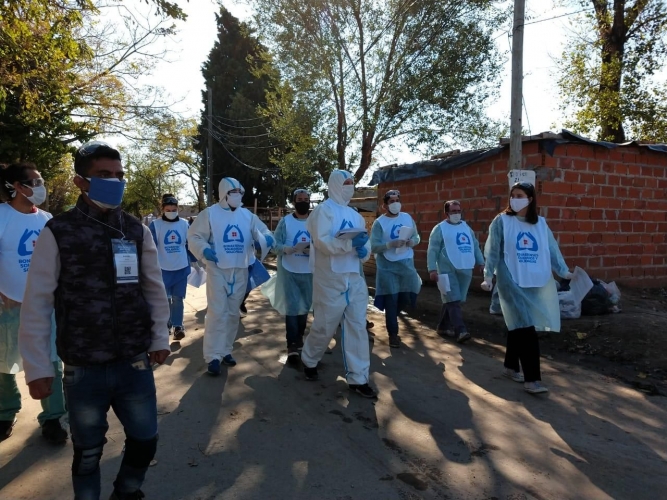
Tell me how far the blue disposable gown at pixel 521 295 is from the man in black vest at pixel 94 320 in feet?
11.4

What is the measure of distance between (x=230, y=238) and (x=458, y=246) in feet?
10.7

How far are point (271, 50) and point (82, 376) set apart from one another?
15.3 m

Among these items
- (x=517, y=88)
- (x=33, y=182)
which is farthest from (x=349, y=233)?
(x=517, y=88)

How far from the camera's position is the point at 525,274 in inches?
192

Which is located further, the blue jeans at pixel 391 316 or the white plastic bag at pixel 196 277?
the white plastic bag at pixel 196 277

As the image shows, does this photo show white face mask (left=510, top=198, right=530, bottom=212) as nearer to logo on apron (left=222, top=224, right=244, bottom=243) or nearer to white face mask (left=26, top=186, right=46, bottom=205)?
logo on apron (left=222, top=224, right=244, bottom=243)

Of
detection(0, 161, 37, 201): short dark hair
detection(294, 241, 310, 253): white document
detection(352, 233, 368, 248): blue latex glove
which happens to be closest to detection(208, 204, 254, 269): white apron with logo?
detection(294, 241, 310, 253): white document

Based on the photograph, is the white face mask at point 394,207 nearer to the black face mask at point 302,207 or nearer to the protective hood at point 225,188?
the black face mask at point 302,207

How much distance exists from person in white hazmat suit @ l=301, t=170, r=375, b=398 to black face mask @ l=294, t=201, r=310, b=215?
4.93ft

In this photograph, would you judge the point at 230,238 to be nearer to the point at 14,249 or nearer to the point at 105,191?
the point at 14,249

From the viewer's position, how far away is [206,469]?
323 cm

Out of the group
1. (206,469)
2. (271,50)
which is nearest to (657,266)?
(206,469)

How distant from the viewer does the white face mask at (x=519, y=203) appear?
16.0ft

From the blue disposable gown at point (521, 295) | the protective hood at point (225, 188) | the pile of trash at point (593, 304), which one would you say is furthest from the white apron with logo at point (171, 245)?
the pile of trash at point (593, 304)
